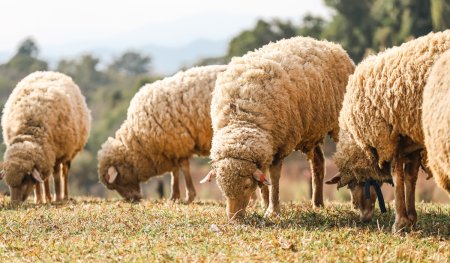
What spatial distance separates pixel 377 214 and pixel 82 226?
348 cm

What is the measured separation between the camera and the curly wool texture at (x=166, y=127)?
1247cm

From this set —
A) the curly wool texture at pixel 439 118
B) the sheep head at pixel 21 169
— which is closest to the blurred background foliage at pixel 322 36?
the sheep head at pixel 21 169

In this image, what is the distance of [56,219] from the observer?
31.0 ft

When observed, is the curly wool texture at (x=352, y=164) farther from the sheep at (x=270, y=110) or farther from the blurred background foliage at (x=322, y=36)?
the blurred background foliage at (x=322, y=36)

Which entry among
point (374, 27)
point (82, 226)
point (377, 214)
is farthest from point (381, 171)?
point (374, 27)

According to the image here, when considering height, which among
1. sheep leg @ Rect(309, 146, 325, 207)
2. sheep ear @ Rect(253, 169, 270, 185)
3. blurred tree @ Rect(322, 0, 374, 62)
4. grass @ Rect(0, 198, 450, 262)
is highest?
blurred tree @ Rect(322, 0, 374, 62)

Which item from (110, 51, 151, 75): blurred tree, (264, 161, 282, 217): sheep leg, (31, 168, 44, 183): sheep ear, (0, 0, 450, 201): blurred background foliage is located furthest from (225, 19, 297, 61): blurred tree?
(110, 51, 151, 75): blurred tree

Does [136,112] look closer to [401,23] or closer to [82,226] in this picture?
[82,226]

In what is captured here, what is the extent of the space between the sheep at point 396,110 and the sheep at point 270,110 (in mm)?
731

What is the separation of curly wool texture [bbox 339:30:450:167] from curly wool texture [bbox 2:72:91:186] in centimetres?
523

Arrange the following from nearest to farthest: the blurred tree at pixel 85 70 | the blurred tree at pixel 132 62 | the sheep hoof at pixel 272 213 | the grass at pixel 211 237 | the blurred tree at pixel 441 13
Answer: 1. the grass at pixel 211 237
2. the sheep hoof at pixel 272 213
3. the blurred tree at pixel 441 13
4. the blurred tree at pixel 85 70
5. the blurred tree at pixel 132 62

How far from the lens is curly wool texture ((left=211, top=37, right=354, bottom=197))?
28.9 ft

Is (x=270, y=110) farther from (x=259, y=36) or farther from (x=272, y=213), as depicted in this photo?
(x=259, y=36)

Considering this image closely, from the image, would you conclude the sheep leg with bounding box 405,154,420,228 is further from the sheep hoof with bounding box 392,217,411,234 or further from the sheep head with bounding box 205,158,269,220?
the sheep head with bounding box 205,158,269,220
